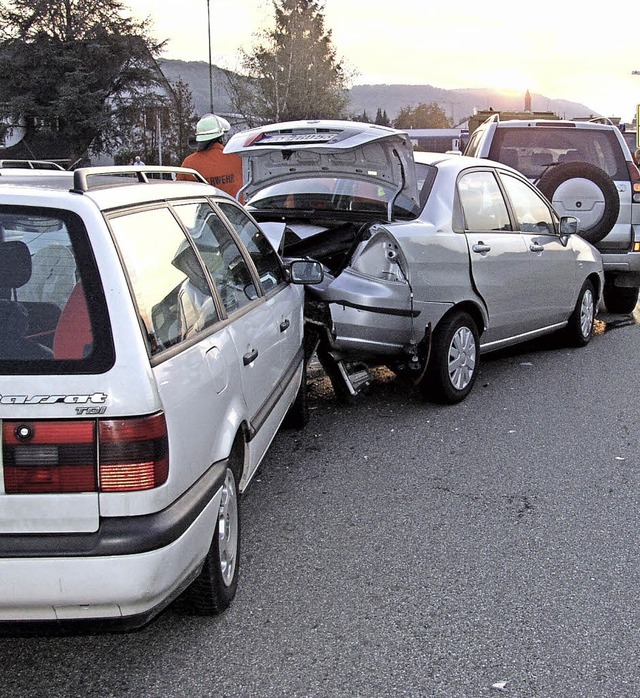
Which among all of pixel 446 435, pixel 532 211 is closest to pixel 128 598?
pixel 446 435

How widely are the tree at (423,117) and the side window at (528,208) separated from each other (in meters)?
112

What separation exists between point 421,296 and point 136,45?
54.3m

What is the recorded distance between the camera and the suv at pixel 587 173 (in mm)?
9055

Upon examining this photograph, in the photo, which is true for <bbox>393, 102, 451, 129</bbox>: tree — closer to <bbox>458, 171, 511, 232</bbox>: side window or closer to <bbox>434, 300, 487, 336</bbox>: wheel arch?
<bbox>458, 171, 511, 232</bbox>: side window

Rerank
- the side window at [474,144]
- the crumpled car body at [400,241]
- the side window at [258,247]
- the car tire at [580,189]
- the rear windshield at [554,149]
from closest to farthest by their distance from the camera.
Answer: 1. the side window at [258,247]
2. the crumpled car body at [400,241]
3. the car tire at [580,189]
4. the rear windshield at [554,149]
5. the side window at [474,144]

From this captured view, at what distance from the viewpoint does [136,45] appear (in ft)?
182

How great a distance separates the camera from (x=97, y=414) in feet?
8.31

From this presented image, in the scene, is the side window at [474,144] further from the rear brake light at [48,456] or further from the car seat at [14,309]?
the rear brake light at [48,456]

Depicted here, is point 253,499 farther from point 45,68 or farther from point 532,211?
point 45,68

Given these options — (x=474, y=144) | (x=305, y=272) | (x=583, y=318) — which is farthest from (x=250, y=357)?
(x=474, y=144)

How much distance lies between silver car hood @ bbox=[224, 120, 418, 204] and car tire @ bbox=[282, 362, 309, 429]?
5.09 feet

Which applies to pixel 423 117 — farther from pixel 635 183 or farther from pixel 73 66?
pixel 635 183

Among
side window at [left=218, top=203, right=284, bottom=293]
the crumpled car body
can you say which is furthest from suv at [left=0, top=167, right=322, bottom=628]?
the crumpled car body

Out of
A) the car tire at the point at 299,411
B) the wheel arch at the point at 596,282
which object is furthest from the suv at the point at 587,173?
the car tire at the point at 299,411
